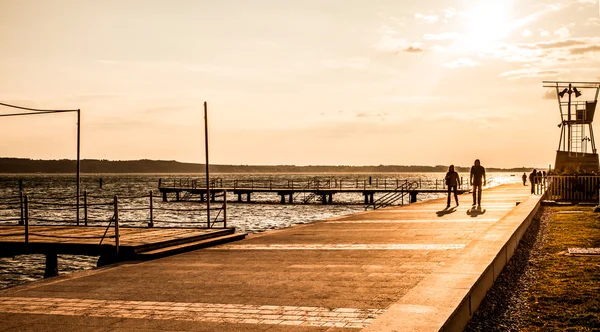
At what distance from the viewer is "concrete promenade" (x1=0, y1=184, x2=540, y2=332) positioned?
6379 millimetres

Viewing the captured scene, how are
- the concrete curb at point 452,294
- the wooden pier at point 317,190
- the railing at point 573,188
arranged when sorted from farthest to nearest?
the wooden pier at point 317,190
the railing at point 573,188
the concrete curb at point 452,294

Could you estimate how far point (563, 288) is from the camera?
8.66m

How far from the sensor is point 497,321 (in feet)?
23.0

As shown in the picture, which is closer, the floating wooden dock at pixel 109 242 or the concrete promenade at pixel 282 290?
the concrete promenade at pixel 282 290

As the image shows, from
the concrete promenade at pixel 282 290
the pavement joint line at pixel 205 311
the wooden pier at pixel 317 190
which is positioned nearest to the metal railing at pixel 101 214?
the concrete promenade at pixel 282 290

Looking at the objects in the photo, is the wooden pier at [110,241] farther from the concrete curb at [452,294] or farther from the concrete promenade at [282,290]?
the concrete curb at [452,294]

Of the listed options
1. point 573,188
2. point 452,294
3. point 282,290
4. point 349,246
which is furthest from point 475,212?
point 452,294

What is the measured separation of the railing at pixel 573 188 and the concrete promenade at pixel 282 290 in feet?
54.5

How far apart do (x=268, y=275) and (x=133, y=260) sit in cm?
362

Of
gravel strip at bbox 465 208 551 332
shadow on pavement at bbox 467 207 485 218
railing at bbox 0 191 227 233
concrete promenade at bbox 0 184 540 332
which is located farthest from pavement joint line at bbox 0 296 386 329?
shadow on pavement at bbox 467 207 485 218

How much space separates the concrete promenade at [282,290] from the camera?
6379 mm

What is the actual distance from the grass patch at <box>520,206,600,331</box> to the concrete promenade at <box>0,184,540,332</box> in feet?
2.07

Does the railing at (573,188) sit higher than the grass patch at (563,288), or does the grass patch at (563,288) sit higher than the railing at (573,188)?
the railing at (573,188)

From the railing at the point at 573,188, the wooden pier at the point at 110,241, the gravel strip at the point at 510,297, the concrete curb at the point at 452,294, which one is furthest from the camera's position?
the railing at the point at 573,188
